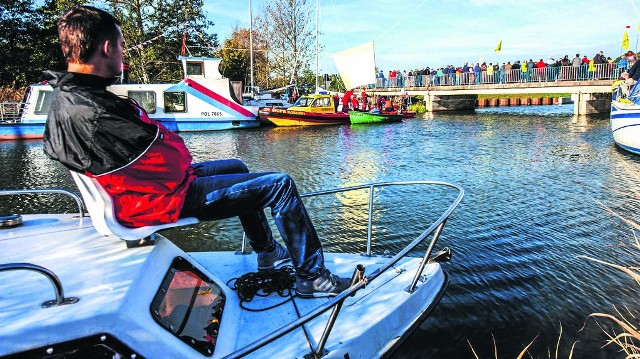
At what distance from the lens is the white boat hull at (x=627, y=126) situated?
14.8 m

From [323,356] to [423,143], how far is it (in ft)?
60.5

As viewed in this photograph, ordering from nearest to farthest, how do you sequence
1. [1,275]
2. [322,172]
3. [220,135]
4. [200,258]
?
[1,275]
[200,258]
[322,172]
[220,135]

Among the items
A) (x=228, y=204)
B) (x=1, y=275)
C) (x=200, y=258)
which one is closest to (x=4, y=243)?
(x=1, y=275)

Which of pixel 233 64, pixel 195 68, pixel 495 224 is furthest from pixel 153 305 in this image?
pixel 233 64

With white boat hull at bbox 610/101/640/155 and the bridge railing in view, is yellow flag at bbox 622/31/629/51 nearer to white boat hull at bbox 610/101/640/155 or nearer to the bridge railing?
the bridge railing

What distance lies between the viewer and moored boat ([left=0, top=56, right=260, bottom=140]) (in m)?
25.8

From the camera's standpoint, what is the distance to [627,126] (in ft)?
50.0

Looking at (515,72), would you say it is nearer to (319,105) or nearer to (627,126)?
(319,105)

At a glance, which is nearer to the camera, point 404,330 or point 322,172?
point 404,330

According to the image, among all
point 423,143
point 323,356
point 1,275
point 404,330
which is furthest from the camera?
point 423,143

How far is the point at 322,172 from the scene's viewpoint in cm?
1359

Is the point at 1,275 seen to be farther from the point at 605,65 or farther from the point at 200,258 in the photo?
the point at 605,65

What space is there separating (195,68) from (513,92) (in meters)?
25.7

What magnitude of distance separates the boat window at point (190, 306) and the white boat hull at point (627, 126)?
1574 centimetres
